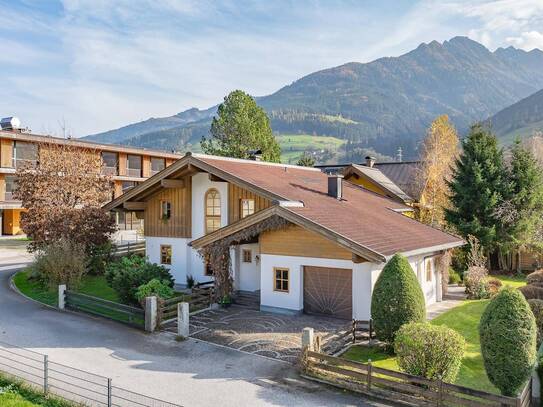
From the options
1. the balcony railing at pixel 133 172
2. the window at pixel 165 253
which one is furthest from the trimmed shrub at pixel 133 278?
the balcony railing at pixel 133 172

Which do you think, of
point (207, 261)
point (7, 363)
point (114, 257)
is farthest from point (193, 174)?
point (7, 363)

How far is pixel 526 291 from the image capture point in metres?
20.8

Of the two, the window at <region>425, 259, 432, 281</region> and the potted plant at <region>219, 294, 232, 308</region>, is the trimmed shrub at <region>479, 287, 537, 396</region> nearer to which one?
the window at <region>425, 259, 432, 281</region>

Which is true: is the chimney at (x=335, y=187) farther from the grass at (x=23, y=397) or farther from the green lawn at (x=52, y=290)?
the grass at (x=23, y=397)

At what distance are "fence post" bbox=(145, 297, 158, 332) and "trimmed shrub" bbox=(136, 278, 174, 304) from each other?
951 millimetres

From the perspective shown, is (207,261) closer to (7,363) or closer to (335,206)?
(335,206)

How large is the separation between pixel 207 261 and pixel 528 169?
22.3 m

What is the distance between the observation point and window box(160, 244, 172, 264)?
80.3 feet

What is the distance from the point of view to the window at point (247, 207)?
21720 millimetres

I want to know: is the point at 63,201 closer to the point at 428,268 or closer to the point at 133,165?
the point at 428,268

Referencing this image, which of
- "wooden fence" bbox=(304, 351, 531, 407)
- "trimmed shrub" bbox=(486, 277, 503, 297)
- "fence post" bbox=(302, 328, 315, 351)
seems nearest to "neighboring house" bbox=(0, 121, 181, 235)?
"fence post" bbox=(302, 328, 315, 351)

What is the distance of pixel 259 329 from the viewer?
16.3 meters

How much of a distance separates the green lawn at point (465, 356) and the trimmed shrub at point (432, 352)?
4.70 ft

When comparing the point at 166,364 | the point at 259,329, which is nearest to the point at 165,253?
the point at 259,329
